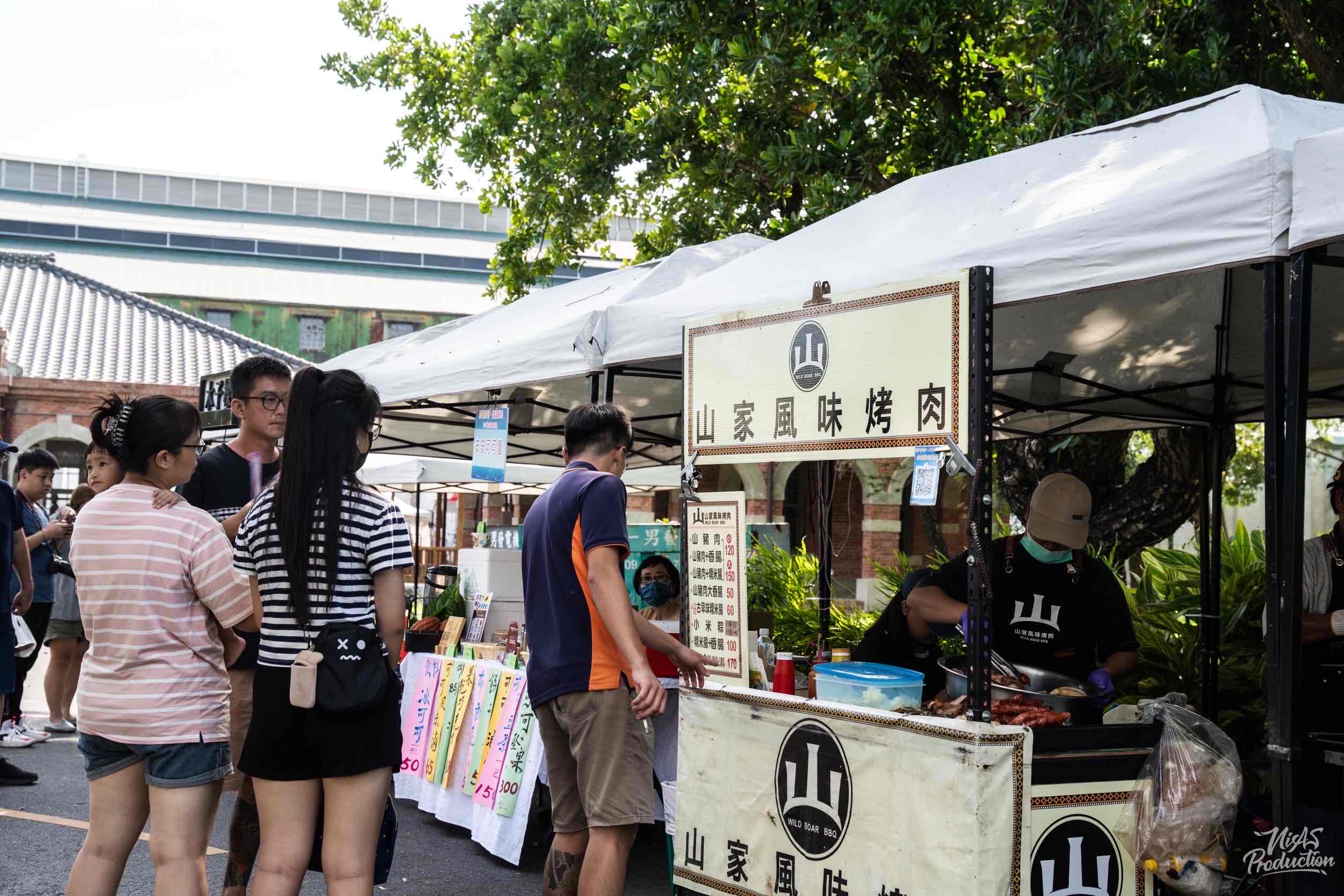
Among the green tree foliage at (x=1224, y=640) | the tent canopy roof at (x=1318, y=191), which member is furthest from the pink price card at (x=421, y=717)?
the tent canopy roof at (x=1318, y=191)

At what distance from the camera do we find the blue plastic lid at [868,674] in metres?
4.11

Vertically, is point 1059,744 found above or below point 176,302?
below

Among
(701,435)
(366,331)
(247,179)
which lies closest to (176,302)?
(366,331)

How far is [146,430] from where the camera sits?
12.2ft

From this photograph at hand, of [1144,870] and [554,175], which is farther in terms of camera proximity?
[554,175]

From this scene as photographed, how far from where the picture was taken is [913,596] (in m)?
5.31

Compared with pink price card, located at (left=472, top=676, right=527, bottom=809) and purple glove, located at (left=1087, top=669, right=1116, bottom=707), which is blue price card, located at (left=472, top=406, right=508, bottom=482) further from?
purple glove, located at (left=1087, top=669, right=1116, bottom=707)

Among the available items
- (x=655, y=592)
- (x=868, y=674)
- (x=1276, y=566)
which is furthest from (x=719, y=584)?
(x=655, y=592)

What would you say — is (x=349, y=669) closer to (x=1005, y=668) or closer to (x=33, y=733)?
(x=1005, y=668)

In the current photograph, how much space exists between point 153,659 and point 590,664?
1359mm

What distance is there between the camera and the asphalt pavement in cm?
562

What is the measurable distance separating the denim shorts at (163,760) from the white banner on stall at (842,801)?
1.77m

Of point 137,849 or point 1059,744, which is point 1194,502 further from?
point 137,849

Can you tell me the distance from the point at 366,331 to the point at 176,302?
5653 mm
